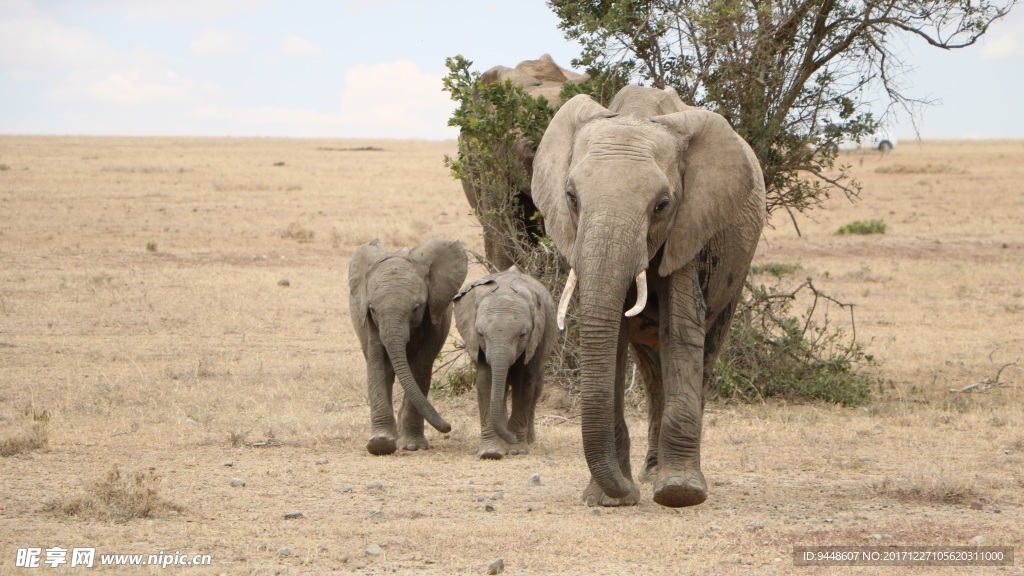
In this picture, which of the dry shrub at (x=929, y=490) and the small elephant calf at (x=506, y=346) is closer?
the dry shrub at (x=929, y=490)

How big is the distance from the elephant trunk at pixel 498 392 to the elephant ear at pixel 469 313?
37 cm

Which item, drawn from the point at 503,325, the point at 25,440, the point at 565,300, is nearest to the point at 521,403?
the point at 503,325

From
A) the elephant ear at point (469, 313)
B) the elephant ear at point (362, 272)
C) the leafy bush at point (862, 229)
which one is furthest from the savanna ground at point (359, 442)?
the leafy bush at point (862, 229)

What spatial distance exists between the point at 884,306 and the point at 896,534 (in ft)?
36.0

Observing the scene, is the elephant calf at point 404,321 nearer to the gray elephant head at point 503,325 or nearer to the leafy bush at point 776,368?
the gray elephant head at point 503,325

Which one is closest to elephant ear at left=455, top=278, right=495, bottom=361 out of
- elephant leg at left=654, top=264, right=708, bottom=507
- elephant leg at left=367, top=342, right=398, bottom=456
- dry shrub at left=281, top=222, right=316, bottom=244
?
elephant leg at left=367, top=342, right=398, bottom=456

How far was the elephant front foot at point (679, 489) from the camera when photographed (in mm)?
6559

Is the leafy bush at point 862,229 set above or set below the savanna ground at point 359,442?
above

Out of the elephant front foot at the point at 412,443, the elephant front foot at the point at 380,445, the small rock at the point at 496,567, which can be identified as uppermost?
the small rock at the point at 496,567

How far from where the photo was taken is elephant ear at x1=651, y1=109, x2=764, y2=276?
6.58 metres

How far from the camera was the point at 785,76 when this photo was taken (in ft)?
35.5

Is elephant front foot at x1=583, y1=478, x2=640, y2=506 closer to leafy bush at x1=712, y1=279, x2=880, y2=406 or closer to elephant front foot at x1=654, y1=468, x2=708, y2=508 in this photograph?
elephant front foot at x1=654, y1=468, x2=708, y2=508

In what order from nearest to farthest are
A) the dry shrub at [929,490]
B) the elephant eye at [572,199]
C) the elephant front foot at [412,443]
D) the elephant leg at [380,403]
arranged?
the elephant eye at [572,199]
the dry shrub at [929,490]
the elephant leg at [380,403]
the elephant front foot at [412,443]

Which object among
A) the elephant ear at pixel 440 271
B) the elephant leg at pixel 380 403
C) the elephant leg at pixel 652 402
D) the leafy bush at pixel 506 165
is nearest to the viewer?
the elephant leg at pixel 652 402
